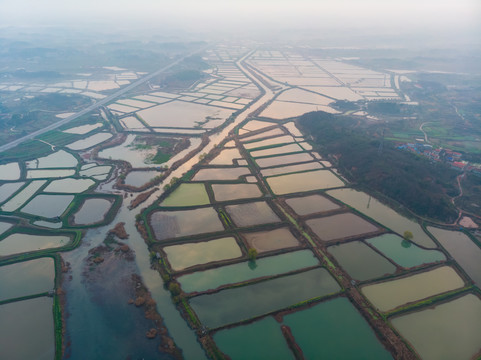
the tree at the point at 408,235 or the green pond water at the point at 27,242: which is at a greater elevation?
the tree at the point at 408,235

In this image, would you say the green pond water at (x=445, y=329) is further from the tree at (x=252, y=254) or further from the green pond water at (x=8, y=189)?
the green pond water at (x=8, y=189)

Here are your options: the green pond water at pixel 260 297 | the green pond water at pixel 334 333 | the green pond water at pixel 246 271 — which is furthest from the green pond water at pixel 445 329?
the green pond water at pixel 246 271

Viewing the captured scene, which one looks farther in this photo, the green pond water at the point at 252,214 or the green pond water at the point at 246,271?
the green pond water at the point at 252,214

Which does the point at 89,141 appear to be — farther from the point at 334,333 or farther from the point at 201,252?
the point at 334,333

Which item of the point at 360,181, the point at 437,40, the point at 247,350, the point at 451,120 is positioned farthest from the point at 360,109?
the point at 437,40

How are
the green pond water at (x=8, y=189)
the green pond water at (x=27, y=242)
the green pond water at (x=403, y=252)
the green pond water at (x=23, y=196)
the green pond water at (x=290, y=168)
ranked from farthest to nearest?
the green pond water at (x=290, y=168), the green pond water at (x=8, y=189), the green pond water at (x=23, y=196), the green pond water at (x=27, y=242), the green pond water at (x=403, y=252)

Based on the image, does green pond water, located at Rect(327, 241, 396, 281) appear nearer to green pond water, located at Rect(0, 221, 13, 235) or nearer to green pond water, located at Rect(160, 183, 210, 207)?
green pond water, located at Rect(160, 183, 210, 207)
